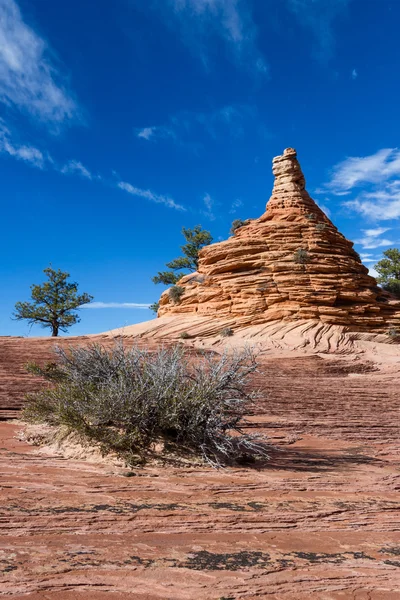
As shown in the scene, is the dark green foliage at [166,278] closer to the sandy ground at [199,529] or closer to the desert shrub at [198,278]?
the desert shrub at [198,278]

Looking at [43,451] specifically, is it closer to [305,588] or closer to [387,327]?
[305,588]

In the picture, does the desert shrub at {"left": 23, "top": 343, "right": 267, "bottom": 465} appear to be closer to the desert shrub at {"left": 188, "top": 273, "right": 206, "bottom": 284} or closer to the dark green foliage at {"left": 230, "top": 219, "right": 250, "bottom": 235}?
the desert shrub at {"left": 188, "top": 273, "right": 206, "bottom": 284}

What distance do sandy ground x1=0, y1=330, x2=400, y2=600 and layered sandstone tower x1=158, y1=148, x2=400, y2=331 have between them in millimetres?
22346

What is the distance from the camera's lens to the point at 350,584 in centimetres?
328

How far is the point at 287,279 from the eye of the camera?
31516mm

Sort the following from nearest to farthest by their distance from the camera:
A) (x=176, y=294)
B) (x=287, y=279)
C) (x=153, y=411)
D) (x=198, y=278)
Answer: (x=153, y=411) → (x=287, y=279) → (x=176, y=294) → (x=198, y=278)

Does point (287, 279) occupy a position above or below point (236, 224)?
below

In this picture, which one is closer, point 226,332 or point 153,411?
→ point 153,411

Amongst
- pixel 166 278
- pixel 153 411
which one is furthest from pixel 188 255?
pixel 153 411

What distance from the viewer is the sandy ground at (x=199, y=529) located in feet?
10.1

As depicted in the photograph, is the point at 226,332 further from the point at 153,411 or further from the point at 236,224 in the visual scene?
the point at 153,411

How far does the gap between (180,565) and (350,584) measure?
4.16 ft

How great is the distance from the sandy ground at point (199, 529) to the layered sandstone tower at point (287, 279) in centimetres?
2235

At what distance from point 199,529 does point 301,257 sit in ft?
96.2
